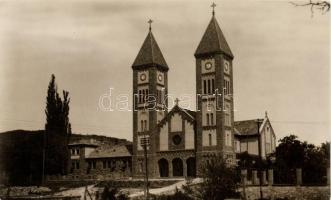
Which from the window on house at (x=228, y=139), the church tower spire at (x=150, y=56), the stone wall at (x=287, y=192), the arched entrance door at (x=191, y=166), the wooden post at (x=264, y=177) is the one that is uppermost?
the church tower spire at (x=150, y=56)

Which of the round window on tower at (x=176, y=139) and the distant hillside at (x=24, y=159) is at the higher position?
the round window on tower at (x=176, y=139)

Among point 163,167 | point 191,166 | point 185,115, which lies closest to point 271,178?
point 191,166

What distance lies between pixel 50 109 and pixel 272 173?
2828 centimetres

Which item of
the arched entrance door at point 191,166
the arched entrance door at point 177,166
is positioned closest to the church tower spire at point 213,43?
the arched entrance door at point 191,166

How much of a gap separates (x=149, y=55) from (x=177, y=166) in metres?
14.5

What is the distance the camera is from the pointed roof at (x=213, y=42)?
61.5 m

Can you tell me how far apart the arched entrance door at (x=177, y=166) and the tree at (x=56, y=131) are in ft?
42.6

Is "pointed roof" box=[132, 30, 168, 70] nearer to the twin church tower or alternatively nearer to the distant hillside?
the twin church tower

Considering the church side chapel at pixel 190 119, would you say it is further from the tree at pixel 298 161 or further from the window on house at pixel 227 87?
the tree at pixel 298 161

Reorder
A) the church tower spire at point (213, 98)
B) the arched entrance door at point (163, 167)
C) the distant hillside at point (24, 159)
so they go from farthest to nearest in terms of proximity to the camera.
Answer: the arched entrance door at point (163, 167) < the distant hillside at point (24, 159) < the church tower spire at point (213, 98)

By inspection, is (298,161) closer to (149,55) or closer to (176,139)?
(176,139)

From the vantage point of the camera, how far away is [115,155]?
7281 centimetres

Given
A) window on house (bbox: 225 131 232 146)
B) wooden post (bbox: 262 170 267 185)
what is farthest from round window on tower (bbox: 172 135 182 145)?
wooden post (bbox: 262 170 267 185)

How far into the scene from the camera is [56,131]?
2445 inches
